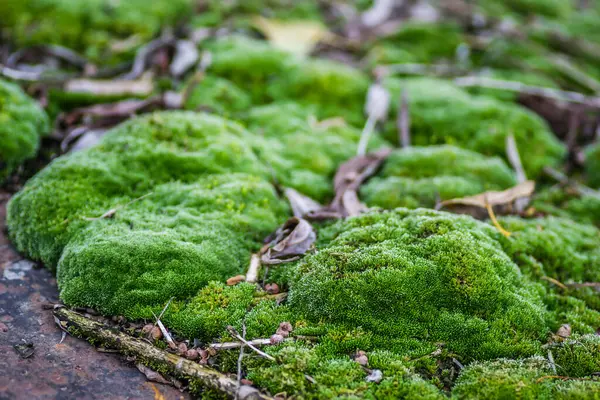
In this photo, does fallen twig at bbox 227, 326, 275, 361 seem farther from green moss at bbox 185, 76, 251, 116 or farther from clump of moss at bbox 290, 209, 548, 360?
green moss at bbox 185, 76, 251, 116

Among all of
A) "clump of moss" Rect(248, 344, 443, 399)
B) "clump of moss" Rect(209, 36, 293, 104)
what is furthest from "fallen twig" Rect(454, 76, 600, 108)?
"clump of moss" Rect(248, 344, 443, 399)

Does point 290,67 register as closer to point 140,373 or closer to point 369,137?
point 369,137

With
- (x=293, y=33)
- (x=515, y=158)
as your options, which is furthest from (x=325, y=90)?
(x=515, y=158)

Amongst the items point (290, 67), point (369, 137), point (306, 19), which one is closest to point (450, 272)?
point (369, 137)

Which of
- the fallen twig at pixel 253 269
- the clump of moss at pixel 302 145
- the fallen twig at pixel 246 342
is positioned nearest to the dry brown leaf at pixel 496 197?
the clump of moss at pixel 302 145

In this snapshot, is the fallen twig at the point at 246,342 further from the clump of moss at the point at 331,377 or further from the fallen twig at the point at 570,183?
the fallen twig at the point at 570,183
